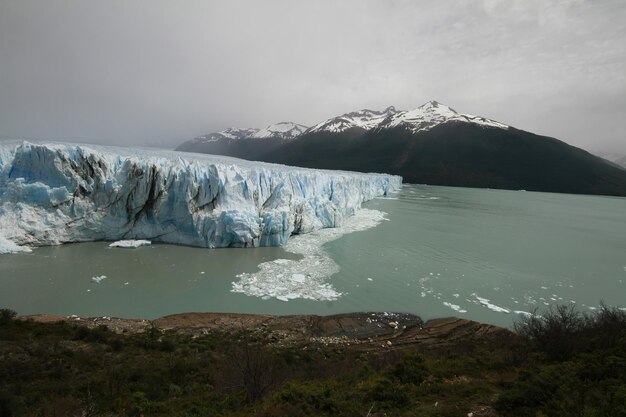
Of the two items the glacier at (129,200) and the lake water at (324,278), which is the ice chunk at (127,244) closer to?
the lake water at (324,278)

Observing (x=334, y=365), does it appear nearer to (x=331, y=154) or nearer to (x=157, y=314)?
(x=157, y=314)

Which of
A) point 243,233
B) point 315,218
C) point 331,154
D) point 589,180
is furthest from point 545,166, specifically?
point 243,233

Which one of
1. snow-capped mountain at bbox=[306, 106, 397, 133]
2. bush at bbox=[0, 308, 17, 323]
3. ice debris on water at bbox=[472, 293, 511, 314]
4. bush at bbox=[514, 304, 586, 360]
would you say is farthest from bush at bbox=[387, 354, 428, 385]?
snow-capped mountain at bbox=[306, 106, 397, 133]

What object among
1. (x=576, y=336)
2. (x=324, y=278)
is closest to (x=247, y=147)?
(x=324, y=278)

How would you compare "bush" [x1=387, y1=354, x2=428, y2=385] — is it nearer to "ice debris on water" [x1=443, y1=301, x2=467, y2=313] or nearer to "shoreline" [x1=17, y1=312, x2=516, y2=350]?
"shoreline" [x1=17, y1=312, x2=516, y2=350]

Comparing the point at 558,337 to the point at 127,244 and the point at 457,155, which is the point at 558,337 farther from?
the point at 457,155

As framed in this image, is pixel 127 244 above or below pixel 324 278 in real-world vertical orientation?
below
